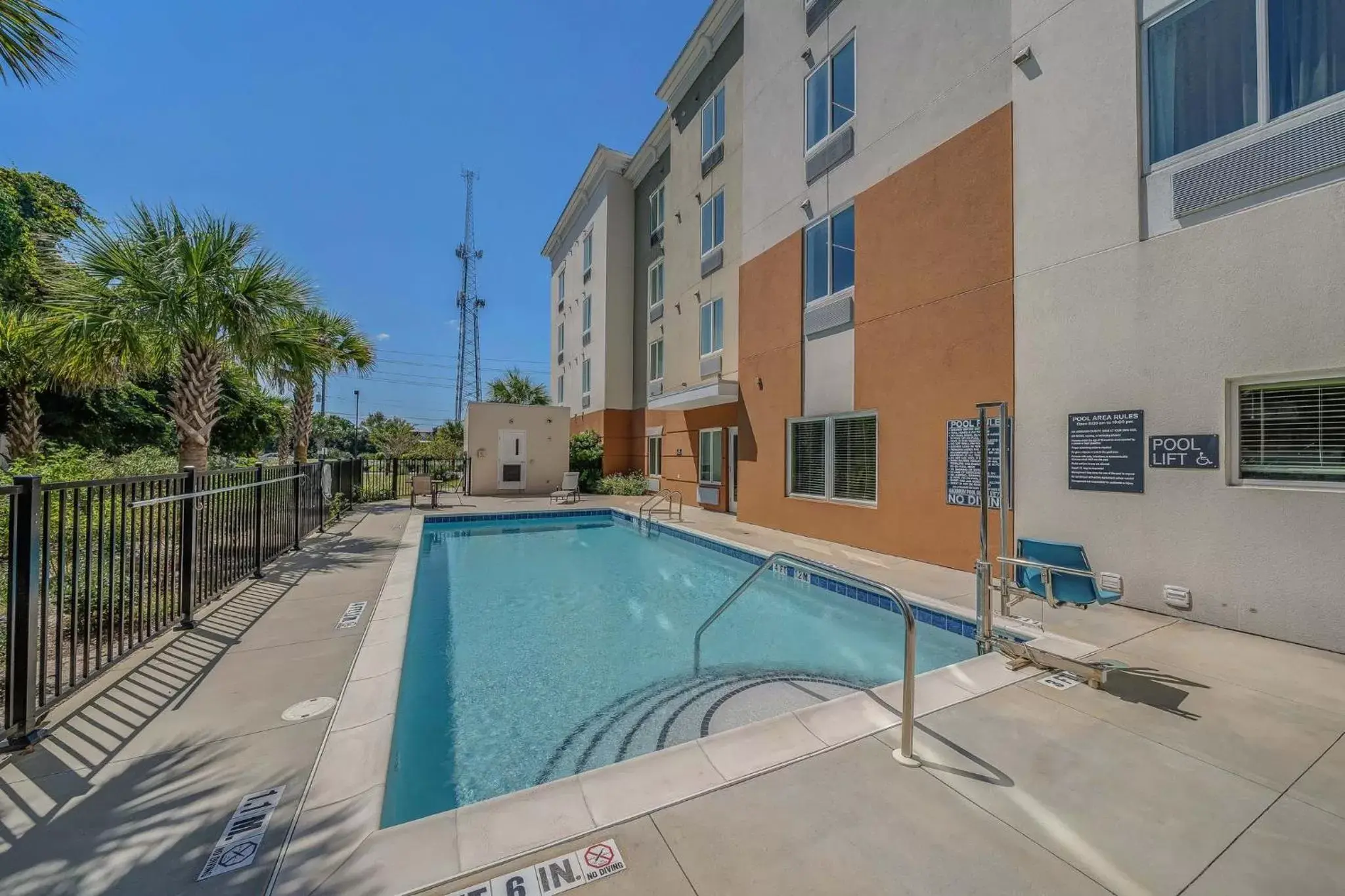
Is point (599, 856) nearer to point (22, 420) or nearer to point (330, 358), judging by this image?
point (330, 358)

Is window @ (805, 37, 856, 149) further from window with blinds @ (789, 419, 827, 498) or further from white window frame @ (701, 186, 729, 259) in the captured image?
window with blinds @ (789, 419, 827, 498)

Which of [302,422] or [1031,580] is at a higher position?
[302,422]

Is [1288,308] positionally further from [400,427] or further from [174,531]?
[400,427]

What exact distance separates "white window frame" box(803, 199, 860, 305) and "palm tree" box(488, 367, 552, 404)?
1946 centimetres

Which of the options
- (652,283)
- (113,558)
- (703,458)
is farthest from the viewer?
(652,283)

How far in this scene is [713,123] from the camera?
14492mm

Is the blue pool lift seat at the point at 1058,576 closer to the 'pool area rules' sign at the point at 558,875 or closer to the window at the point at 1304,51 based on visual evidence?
the 'pool area rules' sign at the point at 558,875

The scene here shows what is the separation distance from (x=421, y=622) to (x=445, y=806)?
3.31m

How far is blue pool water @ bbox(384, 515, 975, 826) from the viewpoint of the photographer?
3.49m

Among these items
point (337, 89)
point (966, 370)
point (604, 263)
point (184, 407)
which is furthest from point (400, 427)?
point (966, 370)

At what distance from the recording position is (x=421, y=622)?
5.91m

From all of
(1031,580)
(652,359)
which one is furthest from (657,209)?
(1031,580)

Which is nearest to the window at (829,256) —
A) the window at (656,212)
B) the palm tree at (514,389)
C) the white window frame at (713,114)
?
the white window frame at (713,114)

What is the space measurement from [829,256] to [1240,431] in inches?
249
